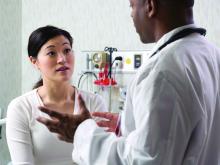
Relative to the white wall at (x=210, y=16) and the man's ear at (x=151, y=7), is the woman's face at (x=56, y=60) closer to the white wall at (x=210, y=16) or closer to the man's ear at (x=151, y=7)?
the man's ear at (x=151, y=7)

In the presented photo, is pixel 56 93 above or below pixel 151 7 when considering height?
below

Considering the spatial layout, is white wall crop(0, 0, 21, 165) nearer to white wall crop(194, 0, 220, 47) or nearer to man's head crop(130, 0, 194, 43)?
white wall crop(194, 0, 220, 47)

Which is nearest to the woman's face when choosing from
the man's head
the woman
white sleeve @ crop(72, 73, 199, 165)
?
the woman

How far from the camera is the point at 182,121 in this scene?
28.1 inches

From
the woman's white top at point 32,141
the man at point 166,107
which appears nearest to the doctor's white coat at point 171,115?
the man at point 166,107

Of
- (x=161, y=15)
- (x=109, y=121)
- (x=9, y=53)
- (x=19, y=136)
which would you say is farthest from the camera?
(x=9, y=53)

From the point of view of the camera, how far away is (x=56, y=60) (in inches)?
68.1

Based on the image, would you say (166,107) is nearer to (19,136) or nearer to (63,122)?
(63,122)

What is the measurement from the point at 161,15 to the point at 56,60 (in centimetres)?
102

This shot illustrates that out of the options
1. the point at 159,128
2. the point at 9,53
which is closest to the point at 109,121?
the point at 159,128

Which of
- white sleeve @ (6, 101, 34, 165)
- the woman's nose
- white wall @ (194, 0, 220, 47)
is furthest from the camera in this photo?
white wall @ (194, 0, 220, 47)

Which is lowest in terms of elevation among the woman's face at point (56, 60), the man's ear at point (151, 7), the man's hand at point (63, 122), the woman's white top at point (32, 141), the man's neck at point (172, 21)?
the woman's white top at point (32, 141)

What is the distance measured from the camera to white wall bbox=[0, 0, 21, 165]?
2906 mm

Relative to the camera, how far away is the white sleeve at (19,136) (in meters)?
1.54
